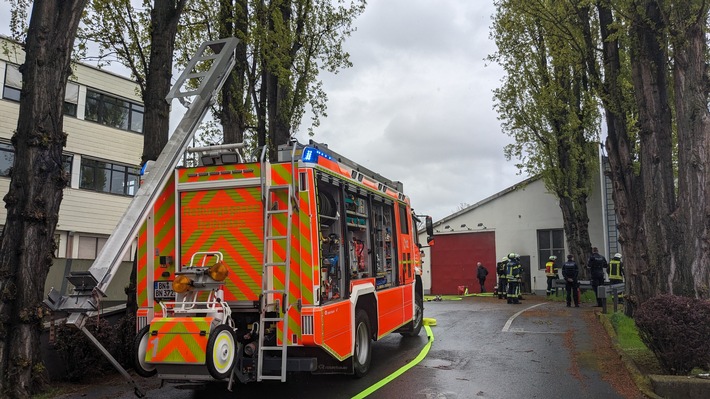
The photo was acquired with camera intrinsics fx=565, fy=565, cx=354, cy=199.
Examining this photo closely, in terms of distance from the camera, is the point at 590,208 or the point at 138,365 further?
the point at 590,208

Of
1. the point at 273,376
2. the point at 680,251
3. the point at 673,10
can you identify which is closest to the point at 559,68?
the point at 673,10

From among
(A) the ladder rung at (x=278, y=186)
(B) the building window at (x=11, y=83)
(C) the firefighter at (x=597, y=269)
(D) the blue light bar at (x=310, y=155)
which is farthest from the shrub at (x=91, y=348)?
(B) the building window at (x=11, y=83)

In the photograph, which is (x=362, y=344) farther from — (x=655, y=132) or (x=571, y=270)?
(x=571, y=270)

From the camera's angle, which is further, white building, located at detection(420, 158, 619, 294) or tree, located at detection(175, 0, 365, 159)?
white building, located at detection(420, 158, 619, 294)

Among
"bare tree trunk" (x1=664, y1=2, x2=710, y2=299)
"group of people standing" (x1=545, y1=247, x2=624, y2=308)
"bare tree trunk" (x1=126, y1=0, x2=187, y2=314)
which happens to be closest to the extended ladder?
"bare tree trunk" (x1=126, y1=0, x2=187, y2=314)

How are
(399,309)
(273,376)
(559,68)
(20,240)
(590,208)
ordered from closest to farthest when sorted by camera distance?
(273,376)
(20,240)
(399,309)
(559,68)
(590,208)

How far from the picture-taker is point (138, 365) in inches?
238

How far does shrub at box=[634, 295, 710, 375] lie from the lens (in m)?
6.65

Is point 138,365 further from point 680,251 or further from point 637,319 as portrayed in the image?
point 680,251

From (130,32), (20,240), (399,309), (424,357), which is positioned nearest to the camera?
(20,240)

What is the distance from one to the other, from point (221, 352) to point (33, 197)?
326cm

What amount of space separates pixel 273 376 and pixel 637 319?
468cm

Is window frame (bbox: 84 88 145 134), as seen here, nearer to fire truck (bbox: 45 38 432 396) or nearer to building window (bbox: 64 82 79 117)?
building window (bbox: 64 82 79 117)

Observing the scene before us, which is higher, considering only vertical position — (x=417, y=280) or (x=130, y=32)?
(x=130, y=32)
